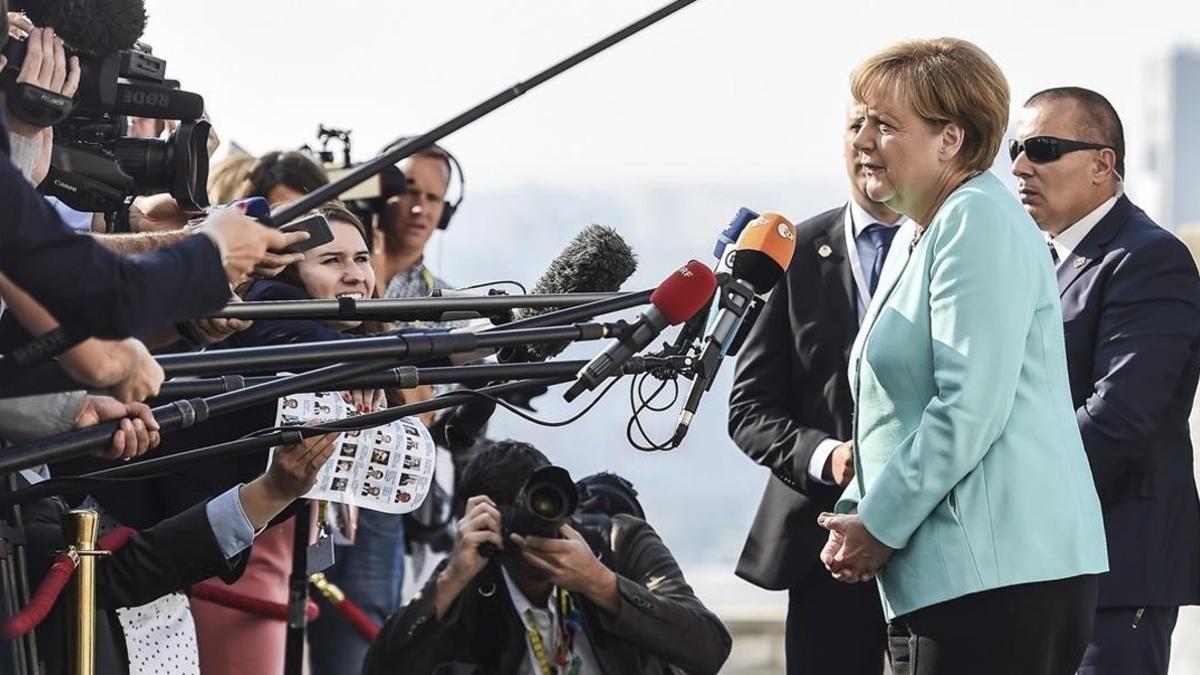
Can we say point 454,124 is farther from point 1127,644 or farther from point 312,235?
point 1127,644

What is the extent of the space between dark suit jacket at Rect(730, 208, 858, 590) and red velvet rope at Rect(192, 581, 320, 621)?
1.02 metres

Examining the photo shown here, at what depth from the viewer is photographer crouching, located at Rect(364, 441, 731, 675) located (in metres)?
4.99

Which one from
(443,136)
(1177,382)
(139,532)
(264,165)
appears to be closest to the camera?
(443,136)

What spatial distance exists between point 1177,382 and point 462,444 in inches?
59.8

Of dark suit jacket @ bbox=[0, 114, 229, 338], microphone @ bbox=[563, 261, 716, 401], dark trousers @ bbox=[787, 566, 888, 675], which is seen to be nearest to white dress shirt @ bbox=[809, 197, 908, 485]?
dark trousers @ bbox=[787, 566, 888, 675]

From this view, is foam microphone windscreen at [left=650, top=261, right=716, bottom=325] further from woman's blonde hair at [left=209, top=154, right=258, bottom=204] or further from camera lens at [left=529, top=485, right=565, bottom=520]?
woman's blonde hair at [left=209, top=154, right=258, bottom=204]

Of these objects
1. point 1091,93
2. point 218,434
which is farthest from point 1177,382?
point 218,434

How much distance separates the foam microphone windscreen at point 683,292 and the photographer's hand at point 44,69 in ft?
3.67

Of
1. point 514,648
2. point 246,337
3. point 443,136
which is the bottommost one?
point 514,648

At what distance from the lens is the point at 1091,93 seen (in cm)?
518

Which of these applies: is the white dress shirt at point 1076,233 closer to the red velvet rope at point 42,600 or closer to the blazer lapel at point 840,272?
the blazer lapel at point 840,272

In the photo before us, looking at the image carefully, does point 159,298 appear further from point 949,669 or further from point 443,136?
point 949,669

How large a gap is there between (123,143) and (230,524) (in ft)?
2.51

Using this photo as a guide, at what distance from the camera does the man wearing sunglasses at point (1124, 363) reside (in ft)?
15.6
